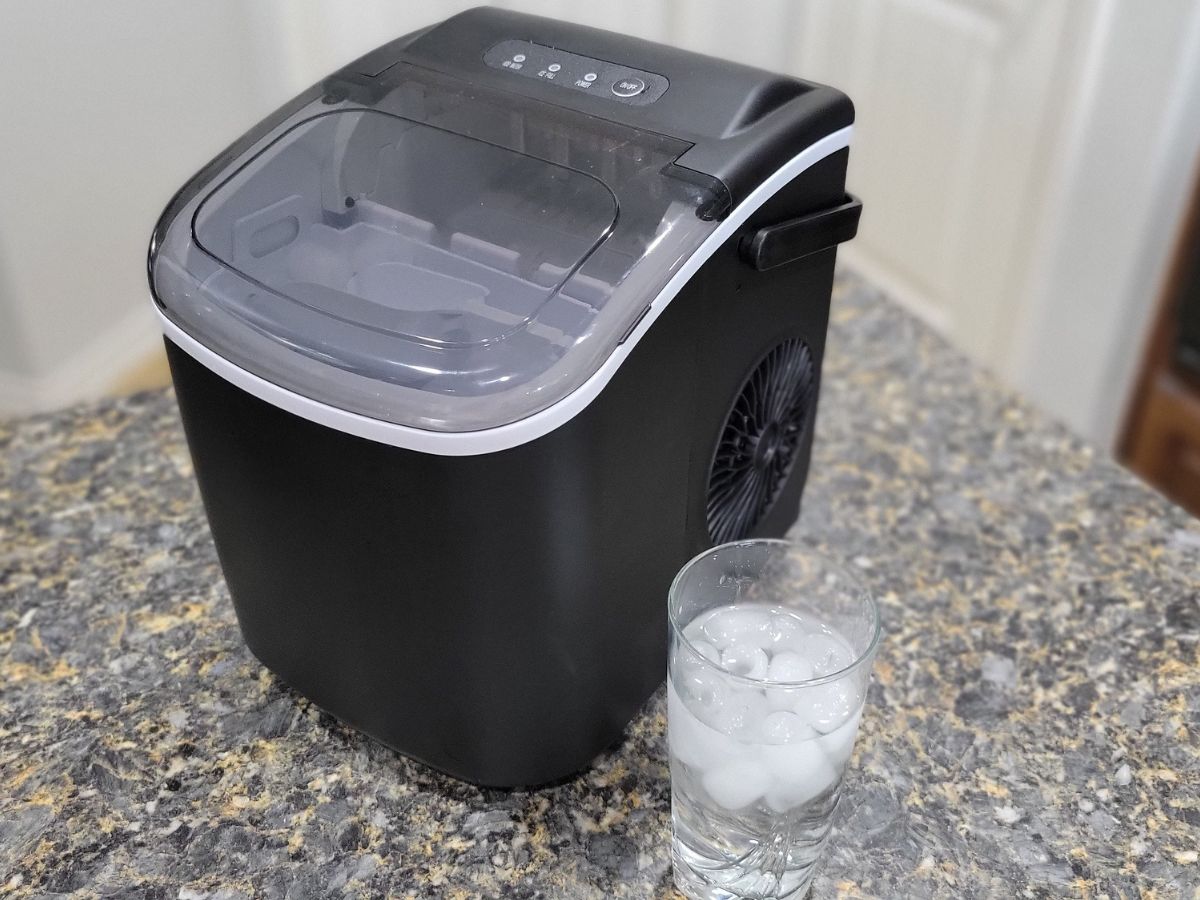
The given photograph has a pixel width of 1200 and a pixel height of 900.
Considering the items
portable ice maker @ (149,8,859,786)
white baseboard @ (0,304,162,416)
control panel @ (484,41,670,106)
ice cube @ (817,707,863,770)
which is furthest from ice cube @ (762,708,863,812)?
white baseboard @ (0,304,162,416)

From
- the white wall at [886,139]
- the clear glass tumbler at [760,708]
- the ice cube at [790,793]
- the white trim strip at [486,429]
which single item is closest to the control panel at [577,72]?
the white trim strip at [486,429]

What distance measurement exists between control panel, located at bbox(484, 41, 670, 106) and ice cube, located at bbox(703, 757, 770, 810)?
1.21 feet

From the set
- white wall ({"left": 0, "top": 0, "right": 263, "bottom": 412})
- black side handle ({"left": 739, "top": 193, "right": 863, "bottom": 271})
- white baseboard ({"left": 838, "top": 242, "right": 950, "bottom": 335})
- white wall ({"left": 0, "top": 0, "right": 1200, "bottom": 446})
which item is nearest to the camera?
black side handle ({"left": 739, "top": 193, "right": 863, "bottom": 271})

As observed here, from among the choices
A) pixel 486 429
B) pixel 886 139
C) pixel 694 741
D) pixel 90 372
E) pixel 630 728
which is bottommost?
pixel 90 372

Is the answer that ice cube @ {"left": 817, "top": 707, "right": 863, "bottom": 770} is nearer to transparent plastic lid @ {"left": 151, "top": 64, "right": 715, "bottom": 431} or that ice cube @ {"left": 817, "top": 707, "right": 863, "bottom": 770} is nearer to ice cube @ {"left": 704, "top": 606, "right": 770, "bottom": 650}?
ice cube @ {"left": 704, "top": 606, "right": 770, "bottom": 650}

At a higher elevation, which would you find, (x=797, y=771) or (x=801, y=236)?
(x=801, y=236)

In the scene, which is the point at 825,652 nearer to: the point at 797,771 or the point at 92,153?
the point at 797,771

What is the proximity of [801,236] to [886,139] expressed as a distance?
1518 mm

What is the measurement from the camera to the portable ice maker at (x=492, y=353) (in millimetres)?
524

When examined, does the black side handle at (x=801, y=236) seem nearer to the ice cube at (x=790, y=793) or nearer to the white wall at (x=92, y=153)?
the ice cube at (x=790, y=793)

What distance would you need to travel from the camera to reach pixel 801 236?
25.1 inches

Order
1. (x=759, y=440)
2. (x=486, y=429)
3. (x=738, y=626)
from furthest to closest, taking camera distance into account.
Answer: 1. (x=759, y=440)
2. (x=738, y=626)
3. (x=486, y=429)

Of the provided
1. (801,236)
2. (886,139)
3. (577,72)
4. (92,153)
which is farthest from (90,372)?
(801,236)

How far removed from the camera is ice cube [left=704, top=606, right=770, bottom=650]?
1.97 feet
